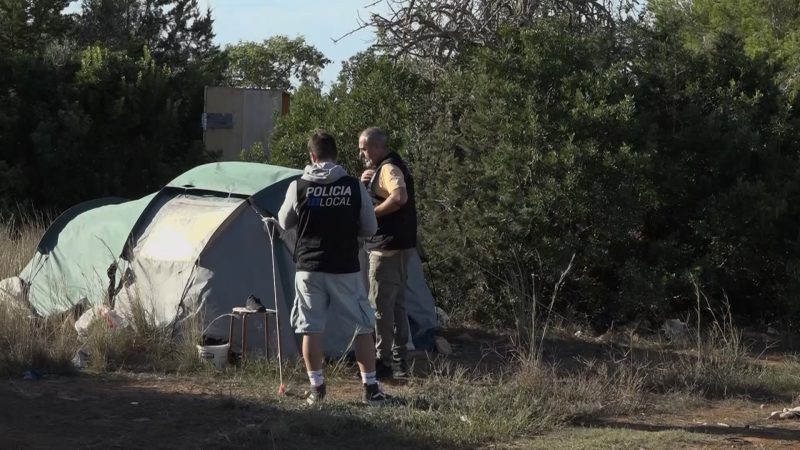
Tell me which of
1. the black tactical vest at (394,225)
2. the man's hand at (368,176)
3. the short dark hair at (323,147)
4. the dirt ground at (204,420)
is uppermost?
the short dark hair at (323,147)

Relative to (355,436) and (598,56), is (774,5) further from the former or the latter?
(355,436)

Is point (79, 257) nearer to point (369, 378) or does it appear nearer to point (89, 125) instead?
point (369, 378)

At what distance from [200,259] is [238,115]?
8285 millimetres

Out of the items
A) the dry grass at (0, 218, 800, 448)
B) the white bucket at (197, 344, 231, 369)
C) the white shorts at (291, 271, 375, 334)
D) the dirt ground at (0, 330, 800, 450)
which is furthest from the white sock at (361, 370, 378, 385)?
the white bucket at (197, 344, 231, 369)

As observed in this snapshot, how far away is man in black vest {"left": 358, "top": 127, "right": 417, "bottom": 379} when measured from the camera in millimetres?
7863

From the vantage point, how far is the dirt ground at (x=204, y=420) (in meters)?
6.12

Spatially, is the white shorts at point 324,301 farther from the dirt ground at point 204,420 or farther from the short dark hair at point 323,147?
the short dark hair at point 323,147

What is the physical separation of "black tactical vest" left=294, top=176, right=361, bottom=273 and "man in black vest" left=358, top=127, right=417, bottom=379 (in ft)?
2.77

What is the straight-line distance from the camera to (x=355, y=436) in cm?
628

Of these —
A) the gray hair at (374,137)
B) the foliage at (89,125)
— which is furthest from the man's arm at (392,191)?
the foliage at (89,125)

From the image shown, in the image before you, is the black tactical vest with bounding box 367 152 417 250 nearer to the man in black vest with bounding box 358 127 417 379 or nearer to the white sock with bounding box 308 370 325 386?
the man in black vest with bounding box 358 127 417 379

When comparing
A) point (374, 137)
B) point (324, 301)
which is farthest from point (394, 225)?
point (324, 301)

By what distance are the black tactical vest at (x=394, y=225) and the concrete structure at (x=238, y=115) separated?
8.24 metres

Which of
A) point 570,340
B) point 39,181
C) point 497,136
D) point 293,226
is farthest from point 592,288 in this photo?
point 39,181
